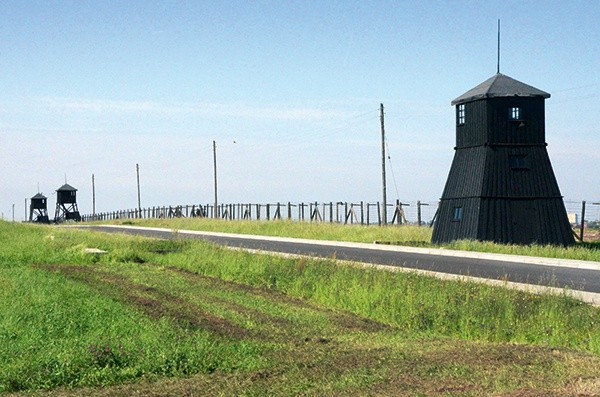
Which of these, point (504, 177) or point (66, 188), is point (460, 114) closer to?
point (504, 177)

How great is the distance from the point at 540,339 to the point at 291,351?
4202 mm

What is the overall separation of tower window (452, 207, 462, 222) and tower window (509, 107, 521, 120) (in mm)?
4415

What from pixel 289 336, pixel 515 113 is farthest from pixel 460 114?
pixel 289 336

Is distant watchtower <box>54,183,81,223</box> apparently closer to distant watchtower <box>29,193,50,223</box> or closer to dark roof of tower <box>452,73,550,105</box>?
distant watchtower <box>29,193,50,223</box>

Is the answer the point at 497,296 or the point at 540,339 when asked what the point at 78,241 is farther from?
the point at 540,339

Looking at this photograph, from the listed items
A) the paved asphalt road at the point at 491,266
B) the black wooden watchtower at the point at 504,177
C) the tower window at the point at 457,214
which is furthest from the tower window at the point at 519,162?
the paved asphalt road at the point at 491,266

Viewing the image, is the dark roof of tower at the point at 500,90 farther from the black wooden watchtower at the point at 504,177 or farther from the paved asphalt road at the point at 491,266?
the paved asphalt road at the point at 491,266

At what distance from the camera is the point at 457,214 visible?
39.4 metres

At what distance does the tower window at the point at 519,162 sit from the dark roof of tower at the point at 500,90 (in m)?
2.60

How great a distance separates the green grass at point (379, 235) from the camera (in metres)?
31.0

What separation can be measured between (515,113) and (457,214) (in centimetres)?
487

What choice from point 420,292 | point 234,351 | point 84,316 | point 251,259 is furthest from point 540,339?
point 251,259

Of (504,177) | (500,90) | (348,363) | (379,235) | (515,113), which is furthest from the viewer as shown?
(379,235)

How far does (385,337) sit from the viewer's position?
559 inches
